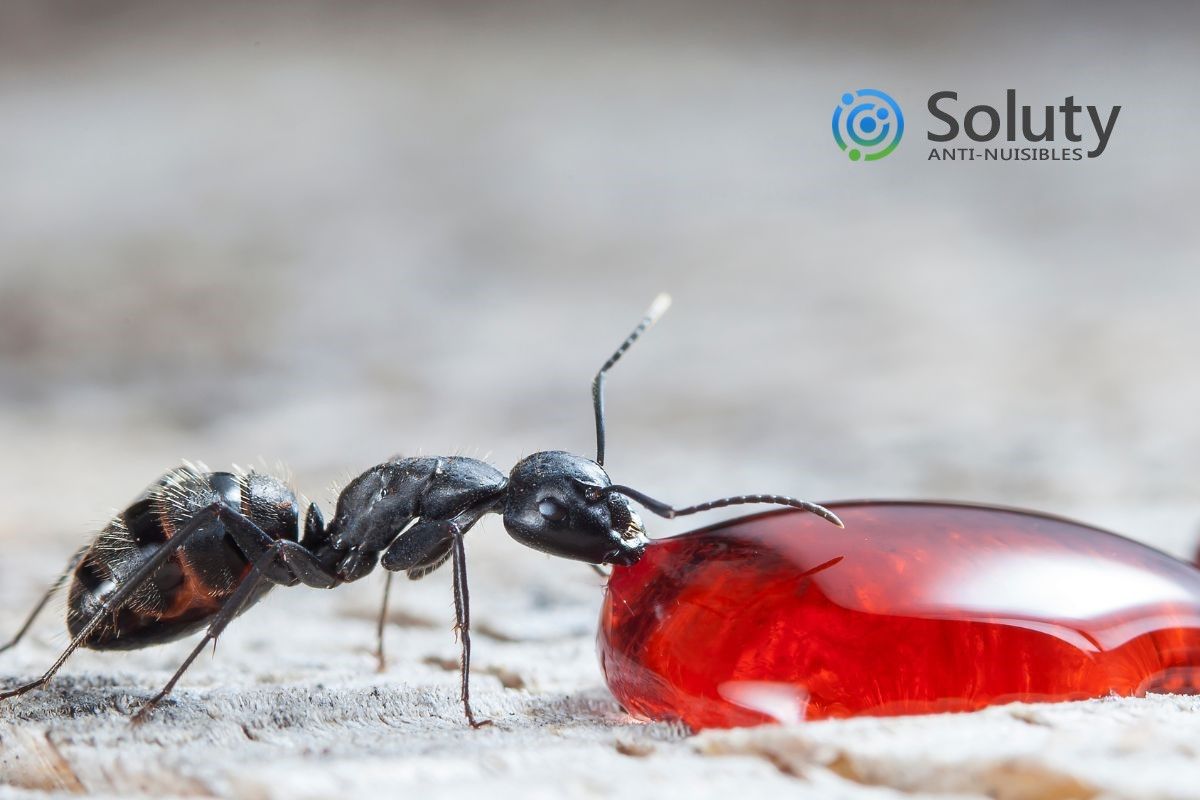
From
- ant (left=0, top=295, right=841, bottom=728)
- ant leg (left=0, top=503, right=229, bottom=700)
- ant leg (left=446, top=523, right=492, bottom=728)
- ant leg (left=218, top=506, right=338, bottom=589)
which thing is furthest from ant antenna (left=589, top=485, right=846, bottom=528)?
ant leg (left=0, top=503, right=229, bottom=700)

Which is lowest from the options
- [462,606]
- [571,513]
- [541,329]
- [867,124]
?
[462,606]

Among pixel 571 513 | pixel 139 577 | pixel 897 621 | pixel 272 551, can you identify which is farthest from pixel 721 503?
pixel 139 577

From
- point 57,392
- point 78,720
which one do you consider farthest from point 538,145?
point 78,720

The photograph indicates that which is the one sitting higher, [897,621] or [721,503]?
[721,503]

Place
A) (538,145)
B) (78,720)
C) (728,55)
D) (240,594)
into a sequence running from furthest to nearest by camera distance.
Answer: (728,55)
(538,145)
(240,594)
(78,720)

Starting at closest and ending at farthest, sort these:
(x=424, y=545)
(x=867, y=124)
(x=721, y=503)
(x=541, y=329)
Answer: (x=721, y=503), (x=424, y=545), (x=541, y=329), (x=867, y=124)

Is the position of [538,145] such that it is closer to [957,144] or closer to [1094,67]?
→ [957,144]

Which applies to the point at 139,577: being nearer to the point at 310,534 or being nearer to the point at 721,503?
the point at 310,534
